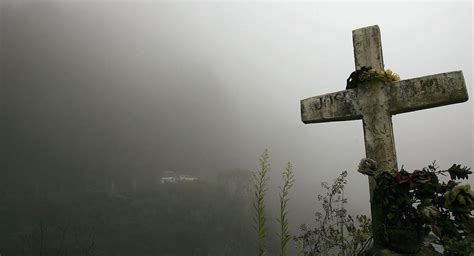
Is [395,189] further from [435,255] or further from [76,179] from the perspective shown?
[76,179]

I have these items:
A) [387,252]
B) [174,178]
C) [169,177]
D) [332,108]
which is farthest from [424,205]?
[169,177]

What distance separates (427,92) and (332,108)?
1000 millimetres

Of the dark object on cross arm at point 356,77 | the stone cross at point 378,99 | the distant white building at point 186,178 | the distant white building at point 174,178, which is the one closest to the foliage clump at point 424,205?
the stone cross at point 378,99

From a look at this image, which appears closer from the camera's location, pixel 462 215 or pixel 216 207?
pixel 462 215

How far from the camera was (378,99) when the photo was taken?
10.5 ft

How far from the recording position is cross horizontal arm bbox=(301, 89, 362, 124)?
11.0 feet

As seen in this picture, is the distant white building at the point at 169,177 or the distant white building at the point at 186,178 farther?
the distant white building at the point at 186,178

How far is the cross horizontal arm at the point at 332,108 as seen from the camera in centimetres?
A: 335

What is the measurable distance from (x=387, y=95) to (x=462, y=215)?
160 cm

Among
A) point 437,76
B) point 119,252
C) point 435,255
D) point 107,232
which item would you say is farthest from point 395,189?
point 107,232

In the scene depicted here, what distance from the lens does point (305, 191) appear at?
86.2 metres

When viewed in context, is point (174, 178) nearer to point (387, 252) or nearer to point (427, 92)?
point (427, 92)

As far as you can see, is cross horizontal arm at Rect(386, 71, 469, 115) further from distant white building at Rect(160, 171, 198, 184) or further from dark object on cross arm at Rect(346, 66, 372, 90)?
distant white building at Rect(160, 171, 198, 184)

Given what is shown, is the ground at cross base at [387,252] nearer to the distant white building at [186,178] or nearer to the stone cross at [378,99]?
the stone cross at [378,99]
